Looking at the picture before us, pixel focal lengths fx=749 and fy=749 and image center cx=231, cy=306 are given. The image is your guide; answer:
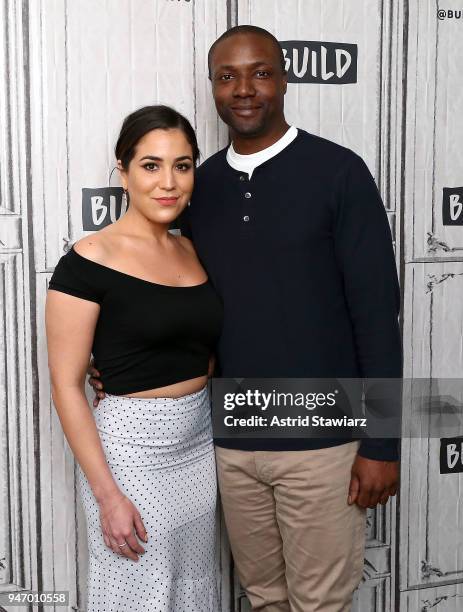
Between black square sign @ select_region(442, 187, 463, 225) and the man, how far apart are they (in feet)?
1.93

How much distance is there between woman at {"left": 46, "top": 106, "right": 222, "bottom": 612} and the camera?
142 cm

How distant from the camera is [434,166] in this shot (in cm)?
205

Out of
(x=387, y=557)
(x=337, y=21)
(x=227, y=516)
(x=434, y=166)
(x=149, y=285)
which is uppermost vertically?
(x=337, y=21)

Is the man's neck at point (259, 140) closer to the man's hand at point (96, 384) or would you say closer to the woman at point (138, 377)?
the woman at point (138, 377)

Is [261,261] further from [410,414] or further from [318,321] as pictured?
[410,414]

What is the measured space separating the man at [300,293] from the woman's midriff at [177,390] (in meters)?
0.10

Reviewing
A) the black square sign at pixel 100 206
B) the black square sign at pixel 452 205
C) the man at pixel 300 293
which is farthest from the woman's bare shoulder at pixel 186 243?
the black square sign at pixel 452 205

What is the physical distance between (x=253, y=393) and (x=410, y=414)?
0.68m

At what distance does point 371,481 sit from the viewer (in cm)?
155

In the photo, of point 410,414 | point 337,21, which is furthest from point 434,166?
point 410,414

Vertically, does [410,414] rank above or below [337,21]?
below

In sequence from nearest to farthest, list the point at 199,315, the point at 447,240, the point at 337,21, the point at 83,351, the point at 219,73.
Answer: the point at 83,351 < the point at 199,315 < the point at 219,73 < the point at 337,21 < the point at 447,240

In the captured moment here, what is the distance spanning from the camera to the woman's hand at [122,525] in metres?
1.41

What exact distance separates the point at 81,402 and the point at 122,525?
0.24 m
